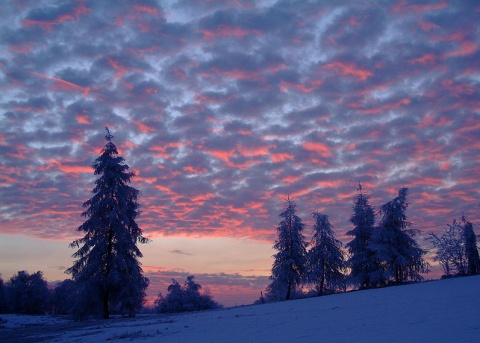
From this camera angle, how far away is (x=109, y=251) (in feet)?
103

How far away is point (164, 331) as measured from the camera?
64.0 ft

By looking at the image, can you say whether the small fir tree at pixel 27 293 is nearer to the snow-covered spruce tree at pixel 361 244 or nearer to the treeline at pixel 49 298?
the treeline at pixel 49 298

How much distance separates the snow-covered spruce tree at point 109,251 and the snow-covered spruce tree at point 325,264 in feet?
77.4

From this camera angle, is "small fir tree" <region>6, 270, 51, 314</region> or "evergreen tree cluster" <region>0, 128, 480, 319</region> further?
"small fir tree" <region>6, 270, 51, 314</region>

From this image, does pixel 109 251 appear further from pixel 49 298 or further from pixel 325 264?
pixel 49 298

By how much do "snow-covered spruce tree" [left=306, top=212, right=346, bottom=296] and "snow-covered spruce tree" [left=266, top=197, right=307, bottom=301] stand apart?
1.30 meters

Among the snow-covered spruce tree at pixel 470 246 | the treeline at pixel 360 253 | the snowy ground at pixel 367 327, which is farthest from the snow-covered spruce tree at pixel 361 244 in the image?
the snowy ground at pixel 367 327

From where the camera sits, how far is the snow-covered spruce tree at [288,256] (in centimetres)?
4747

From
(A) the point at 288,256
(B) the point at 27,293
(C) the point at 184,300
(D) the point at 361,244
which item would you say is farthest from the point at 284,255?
(B) the point at 27,293

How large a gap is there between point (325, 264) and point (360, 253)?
5524 millimetres

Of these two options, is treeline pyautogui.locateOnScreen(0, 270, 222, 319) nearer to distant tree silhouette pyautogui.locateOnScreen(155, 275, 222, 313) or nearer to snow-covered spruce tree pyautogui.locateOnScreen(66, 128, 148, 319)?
distant tree silhouette pyautogui.locateOnScreen(155, 275, 222, 313)

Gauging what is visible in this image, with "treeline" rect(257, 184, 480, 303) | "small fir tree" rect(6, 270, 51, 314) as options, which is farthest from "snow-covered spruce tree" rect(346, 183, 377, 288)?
"small fir tree" rect(6, 270, 51, 314)

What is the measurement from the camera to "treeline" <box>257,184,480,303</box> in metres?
41.8

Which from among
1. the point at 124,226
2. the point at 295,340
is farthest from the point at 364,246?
the point at 295,340
